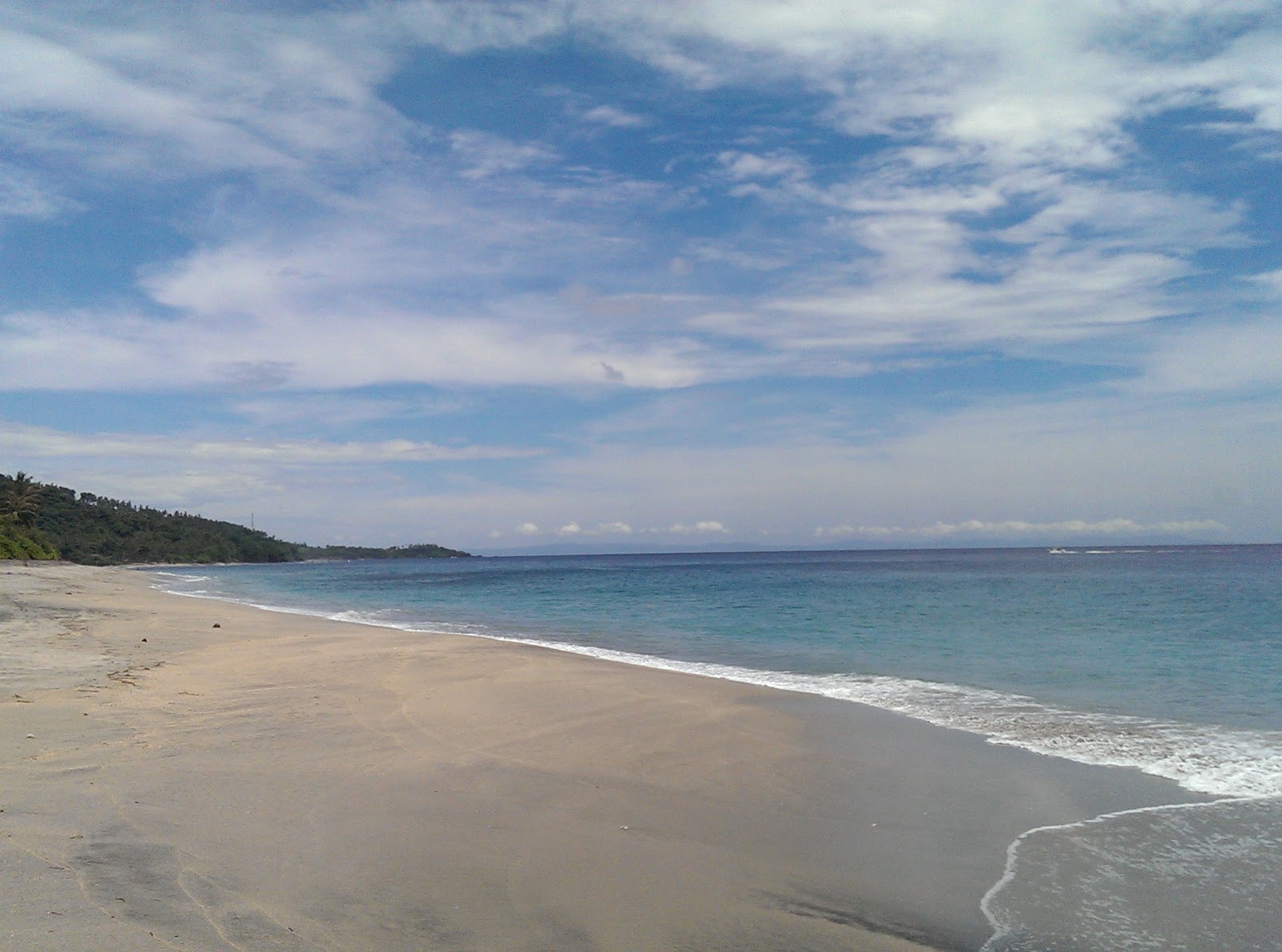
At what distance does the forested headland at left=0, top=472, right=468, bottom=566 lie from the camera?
77375 mm

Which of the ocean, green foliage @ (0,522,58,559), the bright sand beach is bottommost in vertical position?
the ocean

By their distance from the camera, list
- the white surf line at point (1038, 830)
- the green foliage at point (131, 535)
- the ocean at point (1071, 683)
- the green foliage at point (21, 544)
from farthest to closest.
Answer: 1. the green foliage at point (131, 535)
2. the green foliage at point (21, 544)
3. the ocean at point (1071, 683)
4. the white surf line at point (1038, 830)

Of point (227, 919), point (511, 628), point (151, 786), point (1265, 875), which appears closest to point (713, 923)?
point (227, 919)

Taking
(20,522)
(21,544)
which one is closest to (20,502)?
(20,522)

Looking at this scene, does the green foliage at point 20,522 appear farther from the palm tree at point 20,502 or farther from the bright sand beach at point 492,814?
the bright sand beach at point 492,814

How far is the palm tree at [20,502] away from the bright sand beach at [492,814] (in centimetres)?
8188

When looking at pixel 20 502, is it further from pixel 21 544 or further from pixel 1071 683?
pixel 1071 683

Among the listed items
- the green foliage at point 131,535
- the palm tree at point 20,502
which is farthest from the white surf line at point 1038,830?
the green foliage at point 131,535

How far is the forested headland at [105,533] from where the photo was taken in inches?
3046

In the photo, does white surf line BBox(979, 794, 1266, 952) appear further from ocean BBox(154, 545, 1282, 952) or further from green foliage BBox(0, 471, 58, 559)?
green foliage BBox(0, 471, 58, 559)

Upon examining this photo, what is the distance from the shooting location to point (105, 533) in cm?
11444

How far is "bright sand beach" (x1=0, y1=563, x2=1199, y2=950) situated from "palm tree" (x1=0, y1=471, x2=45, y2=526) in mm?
81883

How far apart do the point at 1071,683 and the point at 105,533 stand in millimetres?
131157

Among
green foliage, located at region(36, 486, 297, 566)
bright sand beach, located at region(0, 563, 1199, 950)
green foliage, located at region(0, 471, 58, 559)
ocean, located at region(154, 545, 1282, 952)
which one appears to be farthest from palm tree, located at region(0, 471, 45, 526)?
bright sand beach, located at region(0, 563, 1199, 950)
